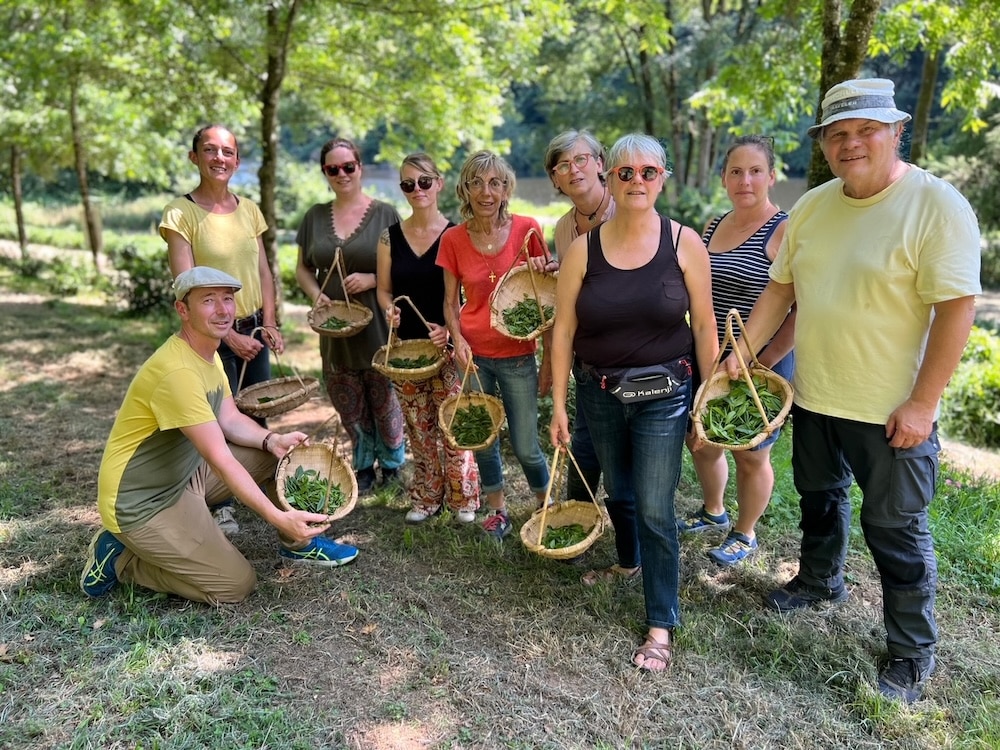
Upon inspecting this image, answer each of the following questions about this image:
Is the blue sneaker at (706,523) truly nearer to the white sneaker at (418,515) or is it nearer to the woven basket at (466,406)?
the woven basket at (466,406)

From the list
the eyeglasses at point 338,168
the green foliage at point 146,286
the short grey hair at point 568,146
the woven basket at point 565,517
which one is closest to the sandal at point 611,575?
the woven basket at point 565,517

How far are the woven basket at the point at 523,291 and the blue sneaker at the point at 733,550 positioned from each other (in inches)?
56.6

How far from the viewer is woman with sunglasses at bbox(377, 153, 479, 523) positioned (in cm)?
357

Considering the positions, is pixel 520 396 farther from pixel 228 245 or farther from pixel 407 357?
pixel 228 245

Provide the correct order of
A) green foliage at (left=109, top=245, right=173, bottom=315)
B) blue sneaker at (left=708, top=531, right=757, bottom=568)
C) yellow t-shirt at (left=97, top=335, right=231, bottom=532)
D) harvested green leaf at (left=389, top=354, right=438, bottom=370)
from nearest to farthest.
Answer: yellow t-shirt at (left=97, top=335, right=231, bottom=532) → blue sneaker at (left=708, top=531, right=757, bottom=568) → harvested green leaf at (left=389, top=354, right=438, bottom=370) → green foliage at (left=109, top=245, right=173, bottom=315)

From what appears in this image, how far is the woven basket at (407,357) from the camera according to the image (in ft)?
11.5

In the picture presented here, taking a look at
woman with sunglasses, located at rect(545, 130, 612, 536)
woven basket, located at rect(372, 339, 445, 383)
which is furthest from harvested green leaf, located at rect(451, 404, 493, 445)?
woman with sunglasses, located at rect(545, 130, 612, 536)

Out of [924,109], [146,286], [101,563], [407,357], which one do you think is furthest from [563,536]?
[924,109]

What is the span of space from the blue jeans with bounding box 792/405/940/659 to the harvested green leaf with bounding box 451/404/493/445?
1.44 meters

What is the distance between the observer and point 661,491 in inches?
106

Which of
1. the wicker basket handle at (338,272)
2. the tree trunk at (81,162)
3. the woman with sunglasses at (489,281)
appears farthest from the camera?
the tree trunk at (81,162)

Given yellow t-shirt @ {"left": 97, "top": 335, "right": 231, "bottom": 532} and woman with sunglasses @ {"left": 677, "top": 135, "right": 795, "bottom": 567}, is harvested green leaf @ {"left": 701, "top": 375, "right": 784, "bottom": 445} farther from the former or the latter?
yellow t-shirt @ {"left": 97, "top": 335, "right": 231, "bottom": 532}

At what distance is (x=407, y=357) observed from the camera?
151 inches

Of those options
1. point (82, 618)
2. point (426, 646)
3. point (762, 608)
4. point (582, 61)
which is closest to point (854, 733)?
point (762, 608)
